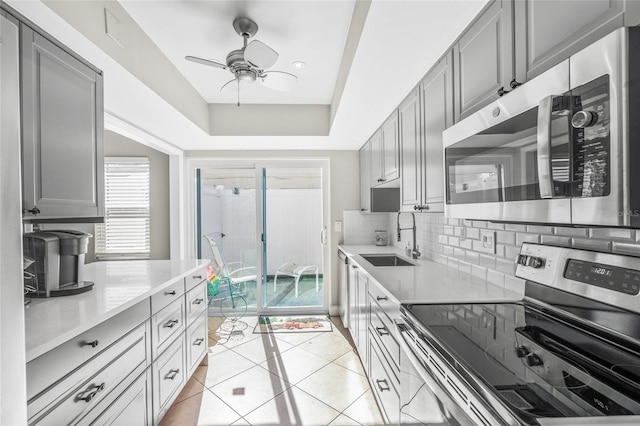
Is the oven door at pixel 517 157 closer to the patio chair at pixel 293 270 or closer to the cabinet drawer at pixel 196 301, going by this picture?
the cabinet drawer at pixel 196 301

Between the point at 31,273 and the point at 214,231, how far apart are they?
8.69 feet

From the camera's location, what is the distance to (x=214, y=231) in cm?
419

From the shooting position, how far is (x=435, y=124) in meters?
1.78

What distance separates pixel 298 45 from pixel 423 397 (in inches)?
87.9

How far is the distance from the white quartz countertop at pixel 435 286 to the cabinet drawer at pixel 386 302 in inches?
1.6

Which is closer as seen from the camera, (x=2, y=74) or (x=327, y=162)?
(x=2, y=74)

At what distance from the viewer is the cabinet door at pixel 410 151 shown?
2.05 meters

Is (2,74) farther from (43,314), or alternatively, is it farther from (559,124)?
(559,124)

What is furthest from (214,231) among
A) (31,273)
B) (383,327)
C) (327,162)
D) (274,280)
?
(383,327)

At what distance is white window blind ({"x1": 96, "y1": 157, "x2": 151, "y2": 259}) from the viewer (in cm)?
396

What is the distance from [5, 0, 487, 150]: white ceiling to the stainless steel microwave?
65 centimetres

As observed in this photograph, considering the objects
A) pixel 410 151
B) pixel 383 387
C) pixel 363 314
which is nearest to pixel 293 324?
pixel 363 314

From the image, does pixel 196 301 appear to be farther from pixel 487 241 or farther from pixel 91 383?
pixel 487 241

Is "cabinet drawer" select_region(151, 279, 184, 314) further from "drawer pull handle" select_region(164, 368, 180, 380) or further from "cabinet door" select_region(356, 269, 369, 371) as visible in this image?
"cabinet door" select_region(356, 269, 369, 371)
